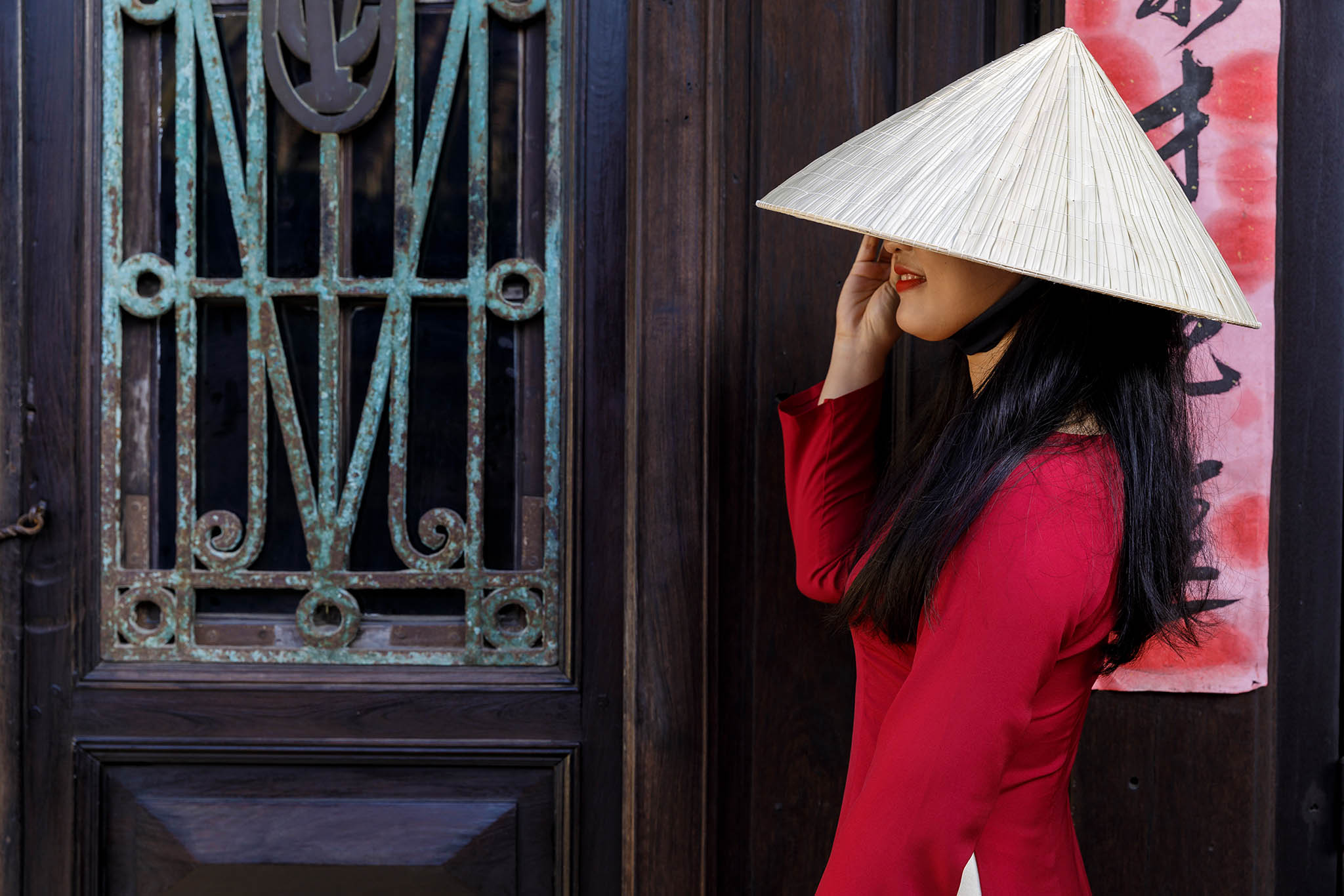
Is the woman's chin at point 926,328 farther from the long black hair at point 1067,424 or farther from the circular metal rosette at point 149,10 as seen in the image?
the circular metal rosette at point 149,10

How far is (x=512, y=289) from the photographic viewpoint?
158 cm

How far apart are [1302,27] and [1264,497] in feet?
2.55

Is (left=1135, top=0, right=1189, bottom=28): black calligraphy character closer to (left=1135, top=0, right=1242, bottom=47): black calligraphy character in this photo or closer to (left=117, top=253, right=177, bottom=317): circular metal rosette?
(left=1135, top=0, right=1242, bottom=47): black calligraphy character

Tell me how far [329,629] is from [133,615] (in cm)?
35

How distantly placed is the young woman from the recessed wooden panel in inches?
32.2

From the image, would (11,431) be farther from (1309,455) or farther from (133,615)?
(1309,455)

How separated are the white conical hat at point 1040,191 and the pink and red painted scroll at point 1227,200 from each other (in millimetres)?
560

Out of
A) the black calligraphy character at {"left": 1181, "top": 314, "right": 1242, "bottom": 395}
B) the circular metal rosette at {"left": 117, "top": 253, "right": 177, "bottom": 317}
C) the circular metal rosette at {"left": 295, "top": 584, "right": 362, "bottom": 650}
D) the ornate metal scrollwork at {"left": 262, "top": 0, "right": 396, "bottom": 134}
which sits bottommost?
the circular metal rosette at {"left": 295, "top": 584, "right": 362, "bottom": 650}

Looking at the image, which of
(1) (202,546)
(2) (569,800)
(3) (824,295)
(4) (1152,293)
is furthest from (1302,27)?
(1) (202,546)

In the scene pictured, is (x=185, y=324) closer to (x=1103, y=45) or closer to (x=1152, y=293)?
(x=1152, y=293)

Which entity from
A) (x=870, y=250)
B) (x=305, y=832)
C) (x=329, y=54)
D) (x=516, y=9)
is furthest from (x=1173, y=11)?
(x=305, y=832)

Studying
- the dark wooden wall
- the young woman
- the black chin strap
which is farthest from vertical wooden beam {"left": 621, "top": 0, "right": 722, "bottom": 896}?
the black chin strap

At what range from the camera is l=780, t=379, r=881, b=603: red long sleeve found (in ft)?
4.04

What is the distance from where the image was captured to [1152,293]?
31.7 inches
